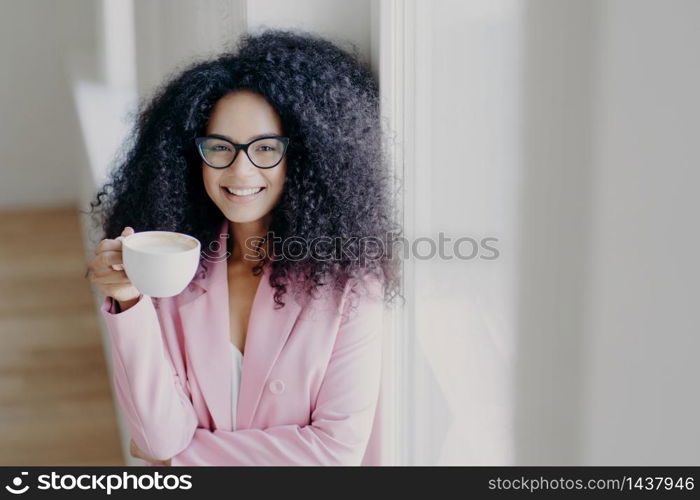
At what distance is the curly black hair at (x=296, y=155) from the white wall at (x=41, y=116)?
0.28 metres

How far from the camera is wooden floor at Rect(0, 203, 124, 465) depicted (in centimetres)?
117

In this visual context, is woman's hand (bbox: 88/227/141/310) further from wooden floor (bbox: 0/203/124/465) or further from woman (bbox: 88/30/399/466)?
wooden floor (bbox: 0/203/124/465)

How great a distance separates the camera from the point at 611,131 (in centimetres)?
38

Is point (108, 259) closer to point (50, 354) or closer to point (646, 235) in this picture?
point (646, 235)

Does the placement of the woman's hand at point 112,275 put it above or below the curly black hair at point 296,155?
below

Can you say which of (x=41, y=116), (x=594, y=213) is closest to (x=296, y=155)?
(x=594, y=213)

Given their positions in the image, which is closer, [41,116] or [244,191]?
[244,191]

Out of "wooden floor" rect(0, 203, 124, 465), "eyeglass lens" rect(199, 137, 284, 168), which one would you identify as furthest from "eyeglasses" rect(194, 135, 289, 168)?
"wooden floor" rect(0, 203, 124, 465)

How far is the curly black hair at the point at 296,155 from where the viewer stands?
0.63 meters

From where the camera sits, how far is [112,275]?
2.15ft

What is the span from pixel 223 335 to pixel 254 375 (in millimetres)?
39

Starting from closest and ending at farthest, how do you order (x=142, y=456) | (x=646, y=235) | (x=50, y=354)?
1. (x=646, y=235)
2. (x=142, y=456)
3. (x=50, y=354)

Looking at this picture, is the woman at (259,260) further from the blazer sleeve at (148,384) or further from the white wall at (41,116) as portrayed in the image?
the white wall at (41,116)

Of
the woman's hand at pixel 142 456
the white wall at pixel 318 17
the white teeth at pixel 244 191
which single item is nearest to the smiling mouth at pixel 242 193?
the white teeth at pixel 244 191
